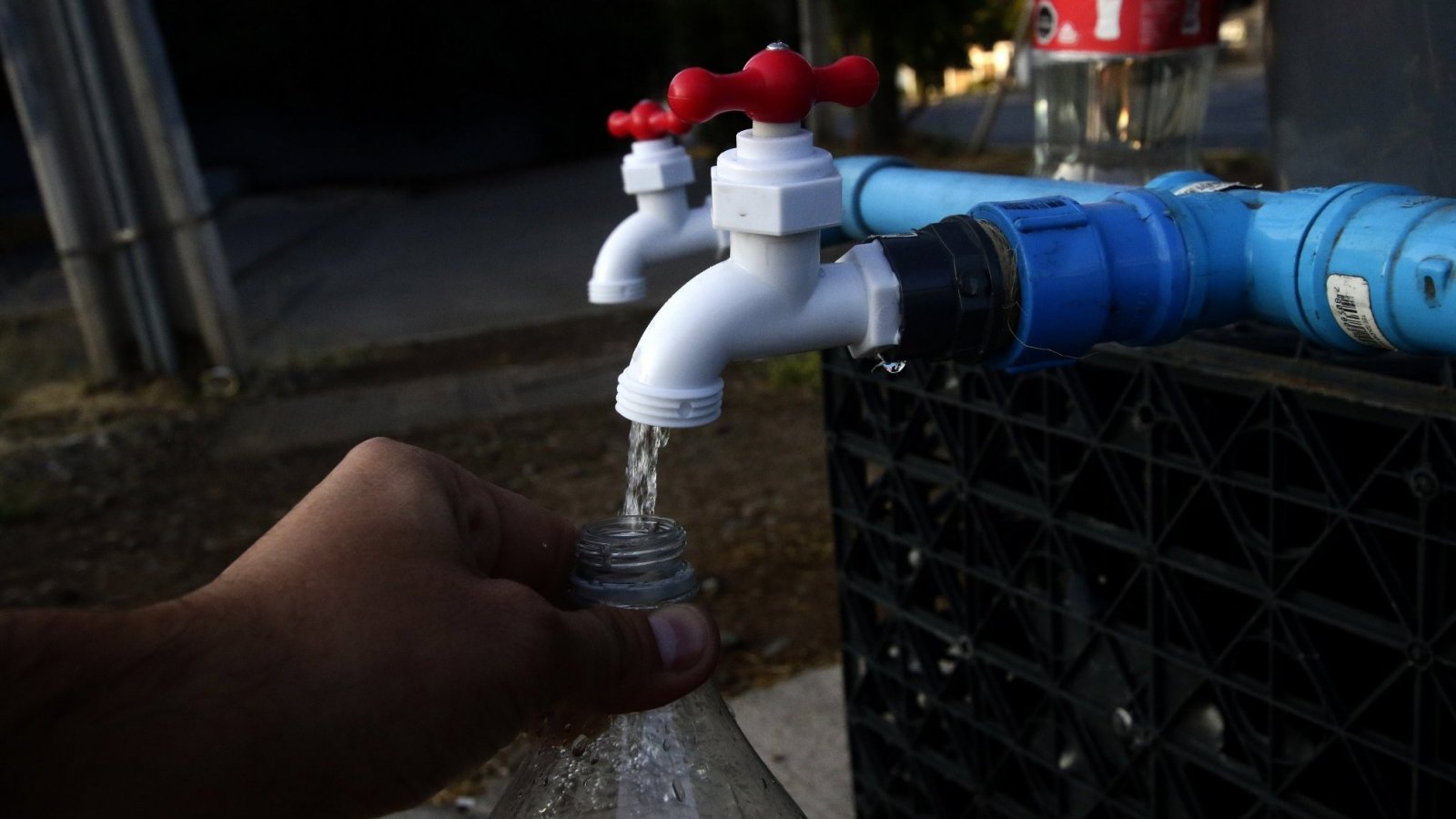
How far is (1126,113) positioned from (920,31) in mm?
11184

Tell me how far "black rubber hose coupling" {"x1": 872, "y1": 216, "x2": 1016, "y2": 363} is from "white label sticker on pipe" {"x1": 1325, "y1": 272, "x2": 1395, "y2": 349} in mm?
276

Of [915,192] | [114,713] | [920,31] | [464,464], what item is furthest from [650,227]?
[920,31]

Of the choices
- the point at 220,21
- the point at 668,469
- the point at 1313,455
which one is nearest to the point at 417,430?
the point at 668,469

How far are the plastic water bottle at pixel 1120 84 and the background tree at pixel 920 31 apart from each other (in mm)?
10785

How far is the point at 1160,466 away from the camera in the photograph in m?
1.65

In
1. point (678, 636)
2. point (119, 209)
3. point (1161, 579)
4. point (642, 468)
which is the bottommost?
point (119, 209)

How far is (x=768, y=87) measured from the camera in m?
1.05

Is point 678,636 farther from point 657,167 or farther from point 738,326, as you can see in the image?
point 657,167

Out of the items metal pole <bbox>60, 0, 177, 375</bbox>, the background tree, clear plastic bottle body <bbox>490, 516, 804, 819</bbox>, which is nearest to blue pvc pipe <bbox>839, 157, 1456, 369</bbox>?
clear plastic bottle body <bbox>490, 516, 804, 819</bbox>

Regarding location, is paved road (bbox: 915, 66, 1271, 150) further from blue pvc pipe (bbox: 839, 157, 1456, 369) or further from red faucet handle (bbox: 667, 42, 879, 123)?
red faucet handle (bbox: 667, 42, 879, 123)

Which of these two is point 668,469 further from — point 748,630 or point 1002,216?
point 1002,216

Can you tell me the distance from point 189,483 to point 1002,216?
18.1 ft

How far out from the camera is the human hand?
0.94 meters

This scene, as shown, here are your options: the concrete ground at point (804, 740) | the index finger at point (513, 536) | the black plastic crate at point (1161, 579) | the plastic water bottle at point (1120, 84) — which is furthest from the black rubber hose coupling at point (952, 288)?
the concrete ground at point (804, 740)
